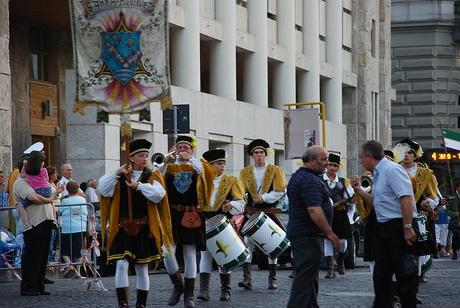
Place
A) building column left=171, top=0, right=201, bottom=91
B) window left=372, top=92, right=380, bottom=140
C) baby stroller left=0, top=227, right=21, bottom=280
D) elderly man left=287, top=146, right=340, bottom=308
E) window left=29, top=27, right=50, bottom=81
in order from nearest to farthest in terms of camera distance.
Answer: elderly man left=287, top=146, right=340, bottom=308 → baby stroller left=0, top=227, right=21, bottom=280 → window left=29, top=27, right=50, bottom=81 → building column left=171, top=0, right=201, bottom=91 → window left=372, top=92, right=380, bottom=140

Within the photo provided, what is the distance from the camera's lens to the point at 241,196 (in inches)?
691

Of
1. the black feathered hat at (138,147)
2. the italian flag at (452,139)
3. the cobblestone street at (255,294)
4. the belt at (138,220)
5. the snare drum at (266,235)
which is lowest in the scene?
the cobblestone street at (255,294)

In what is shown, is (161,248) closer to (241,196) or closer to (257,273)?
(241,196)

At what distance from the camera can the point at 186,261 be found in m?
15.6

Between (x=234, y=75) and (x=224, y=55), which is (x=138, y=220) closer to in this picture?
(x=224, y=55)

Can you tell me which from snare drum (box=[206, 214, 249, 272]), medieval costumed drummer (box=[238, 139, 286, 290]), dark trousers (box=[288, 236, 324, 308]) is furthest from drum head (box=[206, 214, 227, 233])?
dark trousers (box=[288, 236, 324, 308])

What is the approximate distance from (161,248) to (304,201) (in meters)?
2.03

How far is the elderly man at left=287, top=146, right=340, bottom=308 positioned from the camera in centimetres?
1312

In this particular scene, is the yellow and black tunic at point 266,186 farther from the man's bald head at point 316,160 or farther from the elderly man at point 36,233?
the man's bald head at point 316,160

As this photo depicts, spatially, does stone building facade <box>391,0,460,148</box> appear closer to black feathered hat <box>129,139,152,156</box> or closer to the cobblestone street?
the cobblestone street

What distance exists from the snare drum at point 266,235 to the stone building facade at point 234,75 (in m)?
9.32

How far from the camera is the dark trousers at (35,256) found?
58.9 feet

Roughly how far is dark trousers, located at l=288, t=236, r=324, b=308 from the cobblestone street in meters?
2.65

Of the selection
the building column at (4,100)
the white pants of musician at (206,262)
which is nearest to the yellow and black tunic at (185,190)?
the white pants of musician at (206,262)
